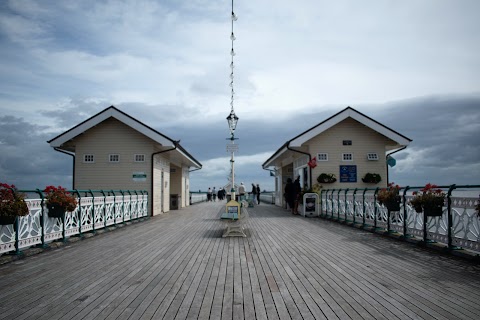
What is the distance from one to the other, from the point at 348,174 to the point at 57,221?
15.2 m

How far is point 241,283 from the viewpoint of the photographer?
5.74 metres

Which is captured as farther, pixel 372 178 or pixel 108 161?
pixel 372 178

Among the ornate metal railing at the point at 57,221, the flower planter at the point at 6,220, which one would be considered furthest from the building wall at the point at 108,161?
the flower planter at the point at 6,220

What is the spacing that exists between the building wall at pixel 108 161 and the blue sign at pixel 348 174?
9.83 m

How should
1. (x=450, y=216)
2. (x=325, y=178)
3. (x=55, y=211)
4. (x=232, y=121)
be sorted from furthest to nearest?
(x=325, y=178) < (x=232, y=121) < (x=55, y=211) < (x=450, y=216)

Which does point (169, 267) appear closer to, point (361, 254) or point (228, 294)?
point (228, 294)

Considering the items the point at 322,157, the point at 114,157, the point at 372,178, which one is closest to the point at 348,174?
the point at 372,178

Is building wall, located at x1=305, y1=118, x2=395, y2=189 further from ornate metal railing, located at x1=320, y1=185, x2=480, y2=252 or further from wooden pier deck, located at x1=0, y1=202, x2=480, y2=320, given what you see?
wooden pier deck, located at x1=0, y1=202, x2=480, y2=320

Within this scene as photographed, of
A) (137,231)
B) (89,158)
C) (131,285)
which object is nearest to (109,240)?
(137,231)

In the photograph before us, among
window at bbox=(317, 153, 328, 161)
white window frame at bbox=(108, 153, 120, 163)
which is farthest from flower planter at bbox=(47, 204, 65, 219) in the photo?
window at bbox=(317, 153, 328, 161)

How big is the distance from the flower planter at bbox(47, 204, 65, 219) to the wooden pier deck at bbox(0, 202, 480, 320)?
780 millimetres

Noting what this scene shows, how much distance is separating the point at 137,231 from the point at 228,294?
339 inches

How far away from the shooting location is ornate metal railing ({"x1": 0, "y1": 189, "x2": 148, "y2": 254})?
7.89 metres

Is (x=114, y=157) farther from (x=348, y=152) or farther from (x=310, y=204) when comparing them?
(x=348, y=152)
